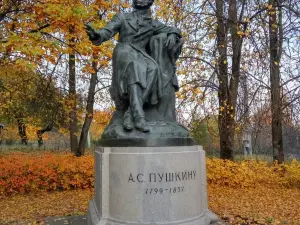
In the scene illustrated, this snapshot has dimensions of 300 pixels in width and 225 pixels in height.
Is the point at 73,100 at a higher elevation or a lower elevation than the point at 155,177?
higher

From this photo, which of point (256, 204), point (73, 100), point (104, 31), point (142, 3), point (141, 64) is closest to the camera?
point (141, 64)

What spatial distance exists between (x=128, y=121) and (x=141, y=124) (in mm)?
201

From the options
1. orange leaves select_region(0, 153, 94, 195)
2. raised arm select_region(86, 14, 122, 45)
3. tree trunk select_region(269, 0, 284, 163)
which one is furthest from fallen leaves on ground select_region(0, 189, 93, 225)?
tree trunk select_region(269, 0, 284, 163)

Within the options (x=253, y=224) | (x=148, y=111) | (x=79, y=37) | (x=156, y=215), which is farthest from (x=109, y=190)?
(x=79, y=37)

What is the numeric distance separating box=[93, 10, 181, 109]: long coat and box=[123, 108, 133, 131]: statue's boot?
30 cm

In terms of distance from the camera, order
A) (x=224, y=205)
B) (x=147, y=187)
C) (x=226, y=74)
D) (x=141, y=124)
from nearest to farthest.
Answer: (x=147, y=187) → (x=141, y=124) → (x=224, y=205) → (x=226, y=74)

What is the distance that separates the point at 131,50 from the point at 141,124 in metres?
1.13

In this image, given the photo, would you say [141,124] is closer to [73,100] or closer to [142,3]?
[142,3]

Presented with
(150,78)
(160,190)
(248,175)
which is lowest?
(248,175)

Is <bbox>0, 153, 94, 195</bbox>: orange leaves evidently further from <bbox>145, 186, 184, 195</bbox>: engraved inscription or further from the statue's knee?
<bbox>145, 186, 184, 195</bbox>: engraved inscription

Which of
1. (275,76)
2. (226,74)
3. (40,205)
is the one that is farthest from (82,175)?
(275,76)

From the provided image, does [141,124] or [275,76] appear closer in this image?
[141,124]

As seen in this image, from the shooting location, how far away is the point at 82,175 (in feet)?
34.2

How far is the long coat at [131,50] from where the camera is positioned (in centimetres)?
471
